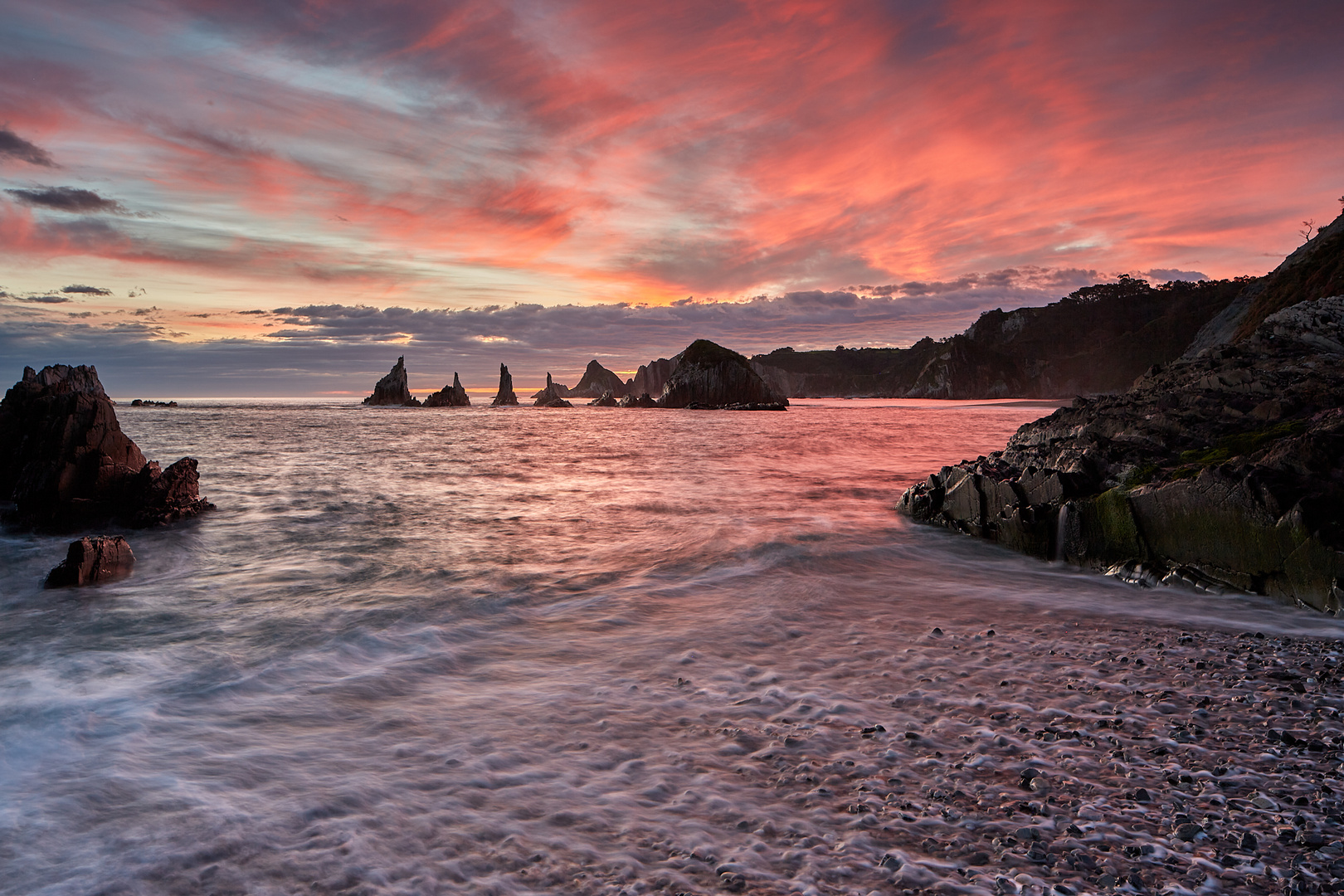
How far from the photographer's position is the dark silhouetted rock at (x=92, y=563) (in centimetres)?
1072

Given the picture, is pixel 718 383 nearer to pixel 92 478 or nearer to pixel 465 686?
pixel 92 478

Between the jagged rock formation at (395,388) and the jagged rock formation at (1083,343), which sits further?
the jagged rock formation at (395,388)

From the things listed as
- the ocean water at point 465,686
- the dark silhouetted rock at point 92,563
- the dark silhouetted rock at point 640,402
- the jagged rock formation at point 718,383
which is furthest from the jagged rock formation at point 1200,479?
the dark silhouetted rock at point 640,402

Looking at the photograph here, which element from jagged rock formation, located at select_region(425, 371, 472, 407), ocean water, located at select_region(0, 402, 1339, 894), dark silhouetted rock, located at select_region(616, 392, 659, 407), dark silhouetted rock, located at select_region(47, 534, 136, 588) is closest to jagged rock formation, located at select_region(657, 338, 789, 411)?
dark silhouetted rock, located at select_region(616, 392, 659, 407)

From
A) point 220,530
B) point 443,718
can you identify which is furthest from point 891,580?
point 220,530

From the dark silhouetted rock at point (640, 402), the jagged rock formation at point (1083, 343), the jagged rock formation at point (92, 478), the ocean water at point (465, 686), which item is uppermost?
the jagged rock formation at point (1083, 343)

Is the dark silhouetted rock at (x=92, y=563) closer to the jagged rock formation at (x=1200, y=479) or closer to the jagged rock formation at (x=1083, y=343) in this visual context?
the jagged rock formation at (x=1200, y=479)

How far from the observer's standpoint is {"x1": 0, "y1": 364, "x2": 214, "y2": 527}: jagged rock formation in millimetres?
15344

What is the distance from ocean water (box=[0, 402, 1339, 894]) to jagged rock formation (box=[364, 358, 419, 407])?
17012 cm

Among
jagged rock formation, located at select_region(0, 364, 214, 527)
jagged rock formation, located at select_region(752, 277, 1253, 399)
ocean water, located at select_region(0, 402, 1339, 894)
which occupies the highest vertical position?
jagged rock formation, located at select_region(752, 277, 1253, 399)

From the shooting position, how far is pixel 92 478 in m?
15.9

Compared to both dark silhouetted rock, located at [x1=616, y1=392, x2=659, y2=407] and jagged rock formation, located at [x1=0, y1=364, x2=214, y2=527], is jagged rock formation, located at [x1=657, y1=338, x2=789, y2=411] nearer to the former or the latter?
dark silhouetted rock, located at [x1=616, y1=392, x2=659, y2=407]

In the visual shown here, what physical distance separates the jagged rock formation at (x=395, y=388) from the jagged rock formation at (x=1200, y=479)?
178 meters

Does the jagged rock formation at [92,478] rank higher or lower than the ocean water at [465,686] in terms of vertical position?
higher
